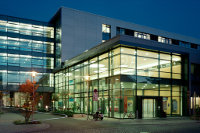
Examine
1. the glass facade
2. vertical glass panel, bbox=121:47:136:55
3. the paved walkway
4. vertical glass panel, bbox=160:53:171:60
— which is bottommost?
the paved walkway

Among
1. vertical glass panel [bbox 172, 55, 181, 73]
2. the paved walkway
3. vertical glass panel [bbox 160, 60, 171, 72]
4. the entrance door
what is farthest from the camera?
vertical glass panel [bbox 172, 55, 181, 73]

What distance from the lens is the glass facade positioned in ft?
92.4

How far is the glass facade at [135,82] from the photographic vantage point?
28.2 m

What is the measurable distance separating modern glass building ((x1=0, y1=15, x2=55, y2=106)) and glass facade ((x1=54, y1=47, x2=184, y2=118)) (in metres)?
19.7

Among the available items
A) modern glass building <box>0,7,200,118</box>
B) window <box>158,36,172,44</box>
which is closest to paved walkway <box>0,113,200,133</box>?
modern glass building <box>0,7,200,118</box>

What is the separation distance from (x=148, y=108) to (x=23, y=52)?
33381 mm

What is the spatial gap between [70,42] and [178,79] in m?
25.7

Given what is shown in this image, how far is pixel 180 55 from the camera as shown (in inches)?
1331

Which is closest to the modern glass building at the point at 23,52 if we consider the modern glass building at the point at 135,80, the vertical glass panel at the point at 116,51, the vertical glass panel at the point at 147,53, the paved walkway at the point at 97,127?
the modern glass building at the point at 135,80

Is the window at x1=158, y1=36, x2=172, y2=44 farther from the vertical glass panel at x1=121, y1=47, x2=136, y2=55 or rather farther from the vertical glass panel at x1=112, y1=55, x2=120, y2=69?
the vertical glass panel at x1=112, y1=55, x2=120, y2=69

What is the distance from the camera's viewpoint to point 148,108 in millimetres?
29234

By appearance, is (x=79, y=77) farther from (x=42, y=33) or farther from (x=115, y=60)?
(x=42, y=33)

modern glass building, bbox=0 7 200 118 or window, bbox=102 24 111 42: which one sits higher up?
window, bbox=102 24 111 42

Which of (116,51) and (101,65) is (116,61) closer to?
(116,51)
